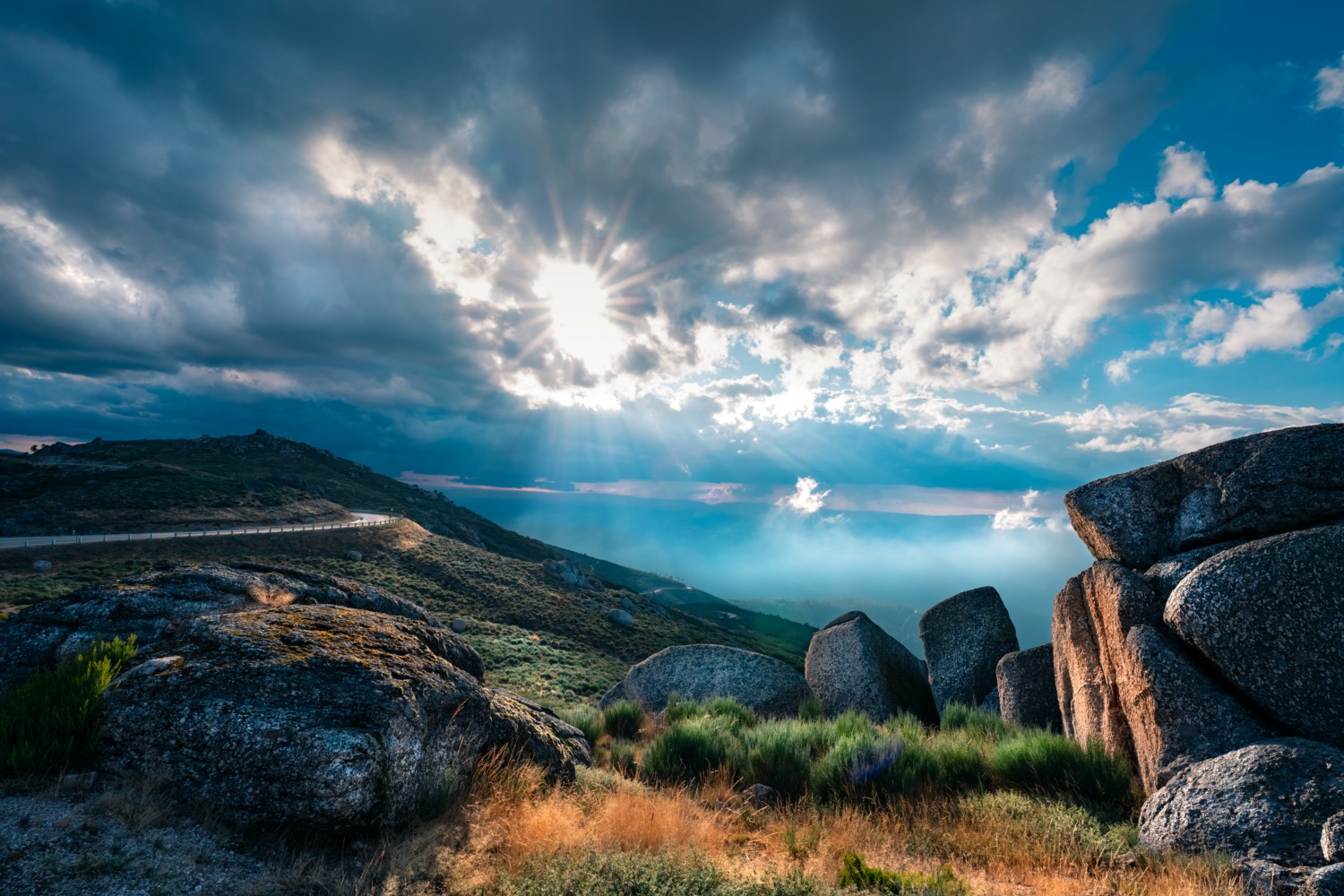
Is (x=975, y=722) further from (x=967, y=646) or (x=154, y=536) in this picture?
(x=154, y=536)

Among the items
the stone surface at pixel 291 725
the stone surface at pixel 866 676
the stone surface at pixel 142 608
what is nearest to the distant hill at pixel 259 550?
the stone surface at pixel 866 676

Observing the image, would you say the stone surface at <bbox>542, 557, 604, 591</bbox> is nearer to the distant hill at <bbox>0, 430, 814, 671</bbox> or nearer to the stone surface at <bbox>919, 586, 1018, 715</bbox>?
the distant hill at <bbox>0, 430, 814, 671</bbox>

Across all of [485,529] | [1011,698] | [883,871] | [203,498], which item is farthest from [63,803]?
[485,529]

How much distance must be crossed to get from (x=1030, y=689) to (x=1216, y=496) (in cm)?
536

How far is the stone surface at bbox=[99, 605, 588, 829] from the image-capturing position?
4828mm

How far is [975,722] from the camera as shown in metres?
11.8

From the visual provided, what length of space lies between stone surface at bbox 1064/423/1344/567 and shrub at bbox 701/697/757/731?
7.96m

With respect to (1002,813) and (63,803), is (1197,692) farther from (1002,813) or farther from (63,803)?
(63,803)

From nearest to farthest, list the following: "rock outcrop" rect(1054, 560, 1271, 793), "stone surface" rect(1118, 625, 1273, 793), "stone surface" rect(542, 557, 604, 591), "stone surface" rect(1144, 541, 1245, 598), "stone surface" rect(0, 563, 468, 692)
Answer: "stone surface" rect(0, 563, 468, 692)
"stone surface" rect(1118, 625, 1273, 793)
"rock outcrop" rect(1054, 560, 1271, 793)
"stone surface" rect(1144, 541, 1245, 598)
"stone surface" rect(542, 557, 604, 591)

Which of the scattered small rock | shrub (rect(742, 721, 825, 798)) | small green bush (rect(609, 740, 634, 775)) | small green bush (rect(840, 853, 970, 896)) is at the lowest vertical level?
small green bush (rect(609, 740, 634, 775))

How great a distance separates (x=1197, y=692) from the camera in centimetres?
720

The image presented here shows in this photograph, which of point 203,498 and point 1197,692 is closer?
Result: point 1197,692

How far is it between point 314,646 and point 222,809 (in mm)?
1610

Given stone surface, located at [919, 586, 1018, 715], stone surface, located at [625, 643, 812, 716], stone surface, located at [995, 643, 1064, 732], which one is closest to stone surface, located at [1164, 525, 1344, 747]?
stone surface, located at [995, 643, 1064, 732]
